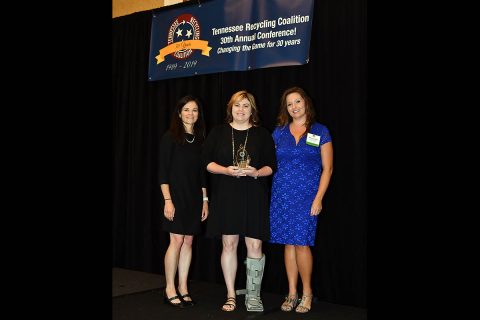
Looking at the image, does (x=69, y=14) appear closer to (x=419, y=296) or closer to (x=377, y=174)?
(x=377, y=174)

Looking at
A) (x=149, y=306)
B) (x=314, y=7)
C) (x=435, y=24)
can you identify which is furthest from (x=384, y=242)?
(x=314, y=7)

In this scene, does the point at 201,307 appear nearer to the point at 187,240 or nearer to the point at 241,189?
the point at 187,240

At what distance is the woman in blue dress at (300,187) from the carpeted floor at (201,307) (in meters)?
0.16

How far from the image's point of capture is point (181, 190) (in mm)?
3285

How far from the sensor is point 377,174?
3.03ft

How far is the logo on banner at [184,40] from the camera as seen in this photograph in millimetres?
4297

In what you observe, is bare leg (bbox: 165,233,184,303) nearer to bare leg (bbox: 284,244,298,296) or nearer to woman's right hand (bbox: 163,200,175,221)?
woman's right hand (bbox: 163,200,175,221)

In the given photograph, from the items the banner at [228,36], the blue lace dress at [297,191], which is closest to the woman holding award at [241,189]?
the blue lace dress at [297,191]

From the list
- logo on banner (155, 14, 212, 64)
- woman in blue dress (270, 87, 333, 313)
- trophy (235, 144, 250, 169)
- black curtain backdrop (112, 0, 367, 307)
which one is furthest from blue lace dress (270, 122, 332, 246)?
logo on banner (155, 14, 212, 64)

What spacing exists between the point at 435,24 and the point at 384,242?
0.41 metres

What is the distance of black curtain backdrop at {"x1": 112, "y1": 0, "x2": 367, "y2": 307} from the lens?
11.3 feet

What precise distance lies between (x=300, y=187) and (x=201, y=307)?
1.10 metres

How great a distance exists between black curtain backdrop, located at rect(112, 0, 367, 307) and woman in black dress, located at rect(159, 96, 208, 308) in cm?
75

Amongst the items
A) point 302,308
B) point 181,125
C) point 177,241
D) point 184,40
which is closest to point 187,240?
point 177,241
